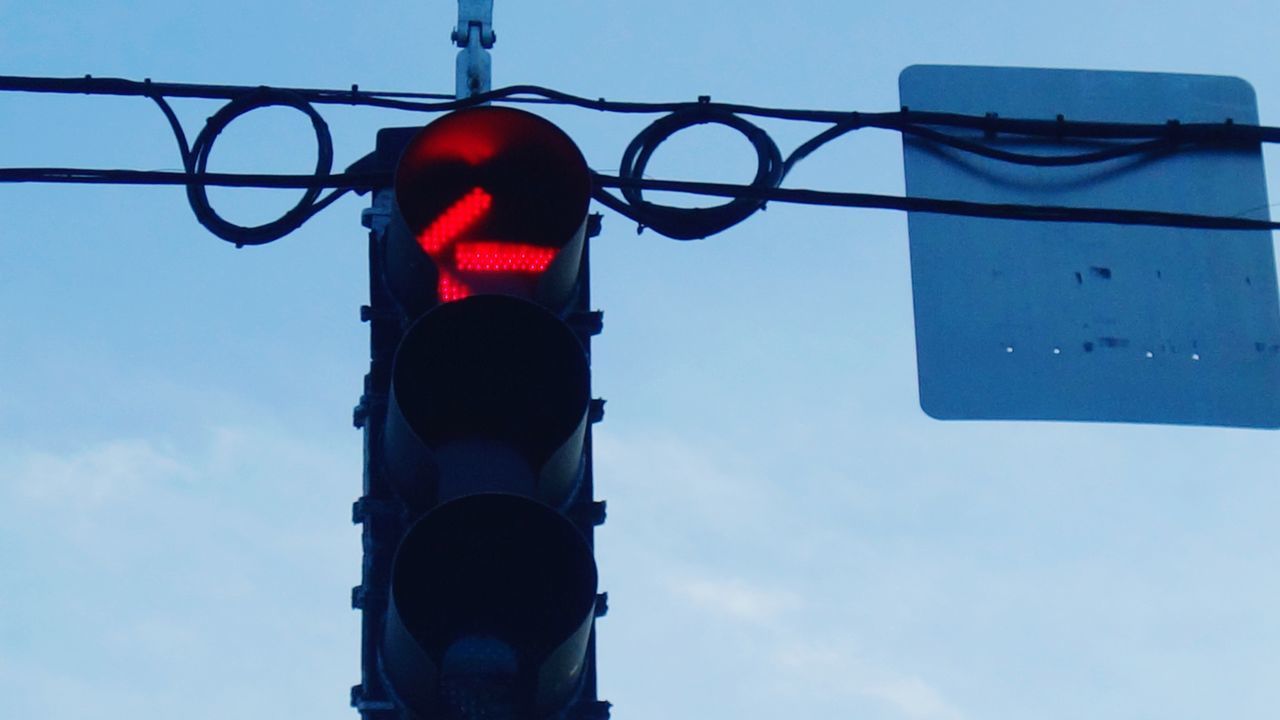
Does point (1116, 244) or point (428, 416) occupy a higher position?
point (1116, 244)

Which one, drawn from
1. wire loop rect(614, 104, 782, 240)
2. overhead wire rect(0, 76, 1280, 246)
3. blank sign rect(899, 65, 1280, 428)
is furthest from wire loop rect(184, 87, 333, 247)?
blank sign rect(899, 65, 1280, 428)

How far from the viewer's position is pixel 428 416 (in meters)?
2.85

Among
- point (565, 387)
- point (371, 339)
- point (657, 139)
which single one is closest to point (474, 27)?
point (657, 139)

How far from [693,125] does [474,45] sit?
60cm

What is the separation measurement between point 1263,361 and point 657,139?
4.93ft

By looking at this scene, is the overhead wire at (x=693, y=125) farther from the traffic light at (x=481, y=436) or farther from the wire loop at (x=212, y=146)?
the traffic light at (x=481, y=436)

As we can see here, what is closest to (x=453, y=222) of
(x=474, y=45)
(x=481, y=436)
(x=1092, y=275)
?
(x=481, y=436)

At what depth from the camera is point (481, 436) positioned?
9.37 feet

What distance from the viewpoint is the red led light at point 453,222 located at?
3.06m

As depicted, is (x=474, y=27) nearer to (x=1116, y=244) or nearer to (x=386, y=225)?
(x=386, y=225)

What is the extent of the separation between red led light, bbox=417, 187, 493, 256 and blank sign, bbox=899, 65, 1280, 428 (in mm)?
1339

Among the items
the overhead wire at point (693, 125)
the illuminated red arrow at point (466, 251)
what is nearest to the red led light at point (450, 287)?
the illuminated red arrow at point (466, 251)

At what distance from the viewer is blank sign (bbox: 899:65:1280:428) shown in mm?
4043

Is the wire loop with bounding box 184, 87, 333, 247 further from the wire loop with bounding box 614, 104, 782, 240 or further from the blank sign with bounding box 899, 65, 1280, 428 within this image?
the blank sign with bounding box 899, 65, 1280, 428
